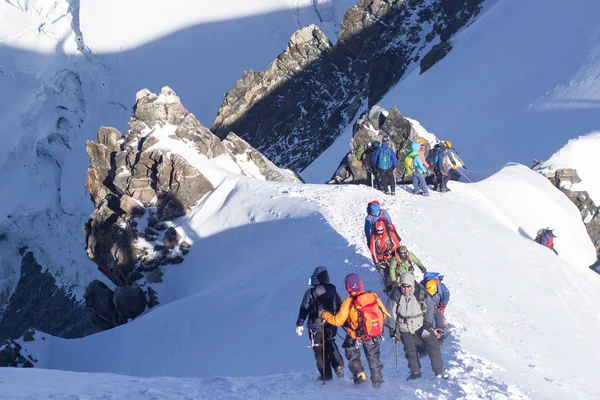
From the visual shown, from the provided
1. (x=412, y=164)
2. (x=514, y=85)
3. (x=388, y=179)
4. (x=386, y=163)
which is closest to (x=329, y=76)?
(x=514, y=85)

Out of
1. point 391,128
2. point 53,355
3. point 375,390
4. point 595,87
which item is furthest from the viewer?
point 595,87

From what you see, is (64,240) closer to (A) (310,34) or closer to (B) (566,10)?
(A) (310,34)

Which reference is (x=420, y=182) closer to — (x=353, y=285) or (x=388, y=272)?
(x=388, y=272)

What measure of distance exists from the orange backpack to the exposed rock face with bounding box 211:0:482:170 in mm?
49456

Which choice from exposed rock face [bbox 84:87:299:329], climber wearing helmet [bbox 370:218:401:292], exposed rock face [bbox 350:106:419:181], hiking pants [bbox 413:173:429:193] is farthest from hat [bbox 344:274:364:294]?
exposed rock face [bbox 350:106:419:181]

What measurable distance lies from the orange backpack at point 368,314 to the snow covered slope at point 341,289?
0.82m

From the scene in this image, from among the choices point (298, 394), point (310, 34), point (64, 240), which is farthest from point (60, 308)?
point (298, 394)

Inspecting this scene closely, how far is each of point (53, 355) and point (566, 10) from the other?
134 feet

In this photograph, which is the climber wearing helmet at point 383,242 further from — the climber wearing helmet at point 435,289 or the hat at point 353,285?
the hat at point 353,285

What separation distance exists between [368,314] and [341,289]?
497 centimetres

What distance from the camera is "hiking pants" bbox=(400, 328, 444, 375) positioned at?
8.77 meters

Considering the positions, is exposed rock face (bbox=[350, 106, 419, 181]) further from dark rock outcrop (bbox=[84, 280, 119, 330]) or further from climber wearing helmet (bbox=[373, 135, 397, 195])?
dark rock outcrop (bbox=[84, 280, 119, 330])

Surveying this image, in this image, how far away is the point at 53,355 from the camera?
70.8 feet

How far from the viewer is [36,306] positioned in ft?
200
